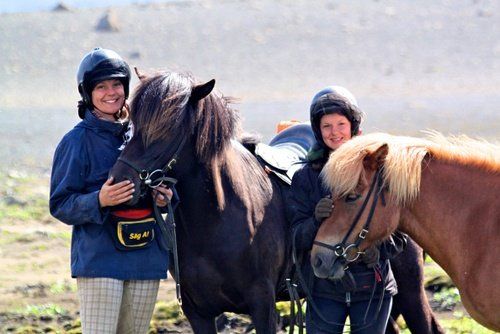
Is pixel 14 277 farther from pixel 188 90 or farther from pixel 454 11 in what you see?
pixel 454 11

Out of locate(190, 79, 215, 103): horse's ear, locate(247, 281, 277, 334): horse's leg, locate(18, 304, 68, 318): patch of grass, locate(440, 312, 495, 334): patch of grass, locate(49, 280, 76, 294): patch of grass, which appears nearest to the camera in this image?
locate(190, 79, 215, 103): horse's ear

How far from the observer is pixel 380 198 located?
4625mm

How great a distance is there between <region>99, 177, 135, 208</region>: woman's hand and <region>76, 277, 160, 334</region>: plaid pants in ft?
1.35

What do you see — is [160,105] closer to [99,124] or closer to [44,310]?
[99,124]

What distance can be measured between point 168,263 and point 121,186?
2.27 feet

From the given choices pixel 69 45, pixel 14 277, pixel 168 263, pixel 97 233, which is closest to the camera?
pixel 97 233

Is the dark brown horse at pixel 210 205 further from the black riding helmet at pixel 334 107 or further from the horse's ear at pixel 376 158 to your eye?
the horse's ear at pixel 376 158

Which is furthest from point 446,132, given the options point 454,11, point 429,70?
point 454,11

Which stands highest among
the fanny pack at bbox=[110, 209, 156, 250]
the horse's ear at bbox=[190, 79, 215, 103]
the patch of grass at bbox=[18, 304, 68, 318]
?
the horse's ear at bbox=[190, 79, 215, 103]

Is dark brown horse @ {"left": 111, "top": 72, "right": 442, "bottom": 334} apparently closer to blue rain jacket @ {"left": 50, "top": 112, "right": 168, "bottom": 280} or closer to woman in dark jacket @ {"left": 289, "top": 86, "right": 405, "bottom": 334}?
blue rain jacket @ {"left": 50, "top": 112, "right": 168, "bottom": 280}

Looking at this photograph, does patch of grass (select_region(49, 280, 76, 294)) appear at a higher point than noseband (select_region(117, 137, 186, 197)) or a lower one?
lower

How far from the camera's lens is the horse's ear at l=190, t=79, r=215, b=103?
205 inches

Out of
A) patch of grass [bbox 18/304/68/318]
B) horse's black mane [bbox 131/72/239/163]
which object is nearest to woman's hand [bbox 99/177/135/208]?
horse's black mane [bbox 131/72/239/163]

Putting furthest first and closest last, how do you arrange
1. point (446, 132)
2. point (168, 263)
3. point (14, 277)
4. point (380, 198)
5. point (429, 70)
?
point (429, 70) < point (446, 132) < point (14, 277) < point (168, 263) < point (380, 198)
